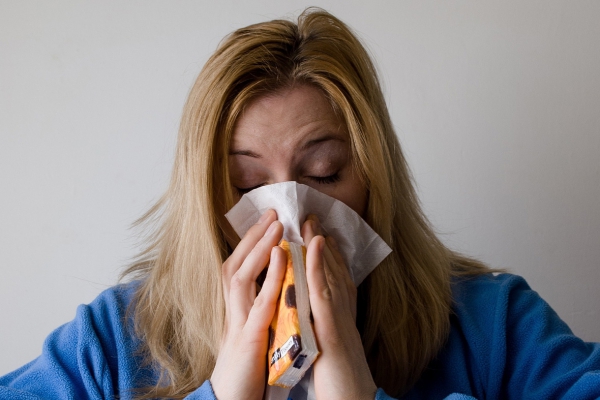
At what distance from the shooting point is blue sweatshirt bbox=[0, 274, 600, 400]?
3.61ft

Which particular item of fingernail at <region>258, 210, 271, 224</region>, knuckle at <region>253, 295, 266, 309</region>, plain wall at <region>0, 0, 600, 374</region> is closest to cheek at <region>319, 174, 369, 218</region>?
fingernail at <region>258, 210, 271, 224</region>

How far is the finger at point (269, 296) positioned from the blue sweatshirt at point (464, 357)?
0.33 metres

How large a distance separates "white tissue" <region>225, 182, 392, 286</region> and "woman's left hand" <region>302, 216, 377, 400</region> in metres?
0.05

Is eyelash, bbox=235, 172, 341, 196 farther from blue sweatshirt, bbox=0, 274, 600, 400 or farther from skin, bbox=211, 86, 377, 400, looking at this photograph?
blue sweatshirt, bbox=0, 274, 600, 400

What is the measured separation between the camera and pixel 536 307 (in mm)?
1198

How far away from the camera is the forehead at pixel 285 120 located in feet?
3.45

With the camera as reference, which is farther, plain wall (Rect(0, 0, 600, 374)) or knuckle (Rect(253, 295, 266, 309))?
plain wall (Rect(0, 0, 600, 374))

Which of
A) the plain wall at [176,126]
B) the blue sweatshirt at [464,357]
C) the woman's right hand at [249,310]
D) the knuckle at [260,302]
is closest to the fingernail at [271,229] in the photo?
the woman's right hand at [249,310]

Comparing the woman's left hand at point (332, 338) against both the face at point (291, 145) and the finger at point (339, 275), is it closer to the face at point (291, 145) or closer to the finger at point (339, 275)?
the finger at point (339, 275)

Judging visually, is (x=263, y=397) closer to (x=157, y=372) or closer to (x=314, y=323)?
(x=314, y=323)

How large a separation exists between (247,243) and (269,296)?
0.38 feet

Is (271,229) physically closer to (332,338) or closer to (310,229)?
A: (310,229)

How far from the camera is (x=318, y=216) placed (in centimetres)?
107

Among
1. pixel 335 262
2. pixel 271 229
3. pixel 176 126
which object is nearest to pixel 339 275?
pixel 335 262
